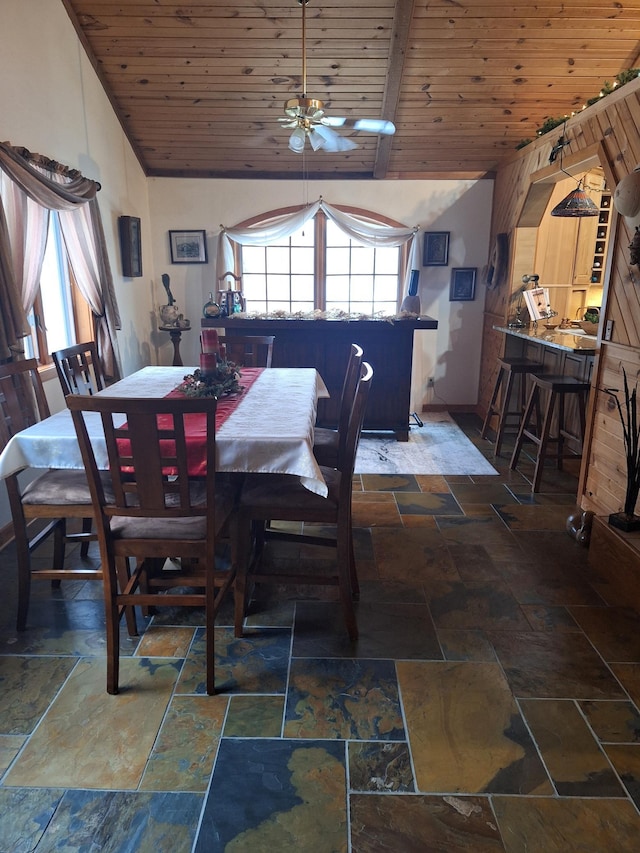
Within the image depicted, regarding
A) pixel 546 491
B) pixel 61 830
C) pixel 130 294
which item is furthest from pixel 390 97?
pixel 61 830

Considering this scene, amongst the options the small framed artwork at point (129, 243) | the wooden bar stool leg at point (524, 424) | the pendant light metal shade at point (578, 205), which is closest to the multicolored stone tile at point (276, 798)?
the wooden bar stool leg at point (524, 424)

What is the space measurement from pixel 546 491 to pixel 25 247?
357 centimetres

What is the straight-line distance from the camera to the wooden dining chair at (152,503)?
1.67 metres

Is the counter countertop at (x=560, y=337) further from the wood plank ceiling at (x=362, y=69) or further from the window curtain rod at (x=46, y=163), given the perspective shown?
the window curtain rod at (x=46, y=163)

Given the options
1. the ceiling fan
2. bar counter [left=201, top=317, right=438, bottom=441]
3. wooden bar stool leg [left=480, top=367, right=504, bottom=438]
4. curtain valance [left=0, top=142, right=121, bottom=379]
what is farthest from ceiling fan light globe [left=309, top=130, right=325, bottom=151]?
wooden bar stool leg [left=480, top=367, right=504, bottom=438]

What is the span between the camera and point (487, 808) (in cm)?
153

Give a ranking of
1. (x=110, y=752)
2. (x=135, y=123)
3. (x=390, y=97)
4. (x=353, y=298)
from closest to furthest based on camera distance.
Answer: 1. (x=110, y=752)
2. (x=390, y=97)
3. (x=135, y=123)
4. (x=353, y=298)

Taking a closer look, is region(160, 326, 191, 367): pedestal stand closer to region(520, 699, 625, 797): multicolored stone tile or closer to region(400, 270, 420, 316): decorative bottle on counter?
region(400, 270, 420, 316): decorative bottle on counter

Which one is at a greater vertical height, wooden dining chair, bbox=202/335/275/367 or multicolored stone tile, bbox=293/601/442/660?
wooden dining chair, bbox=202/335/275/367

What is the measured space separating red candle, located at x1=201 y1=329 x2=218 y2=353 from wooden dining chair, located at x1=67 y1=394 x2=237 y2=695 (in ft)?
2.03

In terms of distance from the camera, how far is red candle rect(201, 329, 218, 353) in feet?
8.65

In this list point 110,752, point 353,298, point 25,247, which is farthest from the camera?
point 353,298

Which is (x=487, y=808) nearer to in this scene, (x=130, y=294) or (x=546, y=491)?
(x=546, y=491)

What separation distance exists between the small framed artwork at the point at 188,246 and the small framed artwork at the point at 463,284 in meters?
2.57
